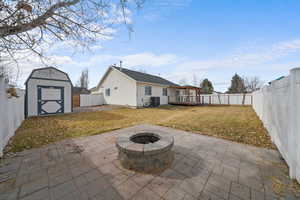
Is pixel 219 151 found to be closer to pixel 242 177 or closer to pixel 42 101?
pixel 242 177

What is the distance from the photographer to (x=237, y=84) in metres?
29.5

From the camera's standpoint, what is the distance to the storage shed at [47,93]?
786 cm

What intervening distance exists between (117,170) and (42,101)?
941 centimetres

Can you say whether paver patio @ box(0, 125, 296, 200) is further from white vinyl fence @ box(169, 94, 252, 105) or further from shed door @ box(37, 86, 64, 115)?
white vinyl fence @ box(169, 94, 252, 105)

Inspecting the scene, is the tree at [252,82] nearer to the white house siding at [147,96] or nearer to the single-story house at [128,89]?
the single-story house at [128,89]

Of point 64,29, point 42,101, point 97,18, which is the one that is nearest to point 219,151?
point 97,18

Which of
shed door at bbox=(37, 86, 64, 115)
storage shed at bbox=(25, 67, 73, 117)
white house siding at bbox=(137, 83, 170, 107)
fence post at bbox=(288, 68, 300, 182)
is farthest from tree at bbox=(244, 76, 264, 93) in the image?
shed door at bbox=(37, 86, 64, 115)

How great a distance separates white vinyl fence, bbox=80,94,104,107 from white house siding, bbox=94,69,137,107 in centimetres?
69

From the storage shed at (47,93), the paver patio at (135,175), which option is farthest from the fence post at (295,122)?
the storage shed at (47,93)

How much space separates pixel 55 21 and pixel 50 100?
7.83 metres

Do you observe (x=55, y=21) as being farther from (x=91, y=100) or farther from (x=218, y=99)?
(x=218, y=99)

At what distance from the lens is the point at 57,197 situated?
155 cm

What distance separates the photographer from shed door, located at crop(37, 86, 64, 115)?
324 inches

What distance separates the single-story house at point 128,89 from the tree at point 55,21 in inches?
360
